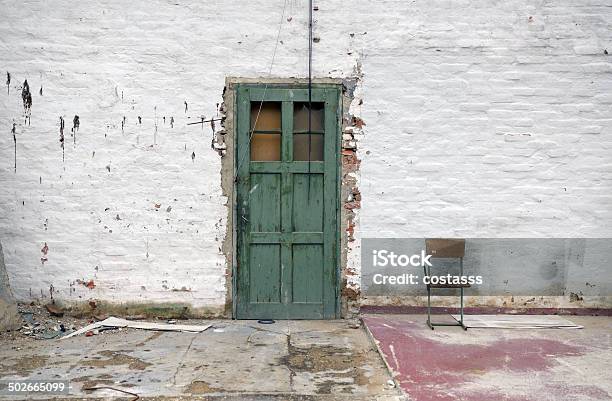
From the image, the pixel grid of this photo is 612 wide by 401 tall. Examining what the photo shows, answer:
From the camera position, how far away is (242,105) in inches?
249

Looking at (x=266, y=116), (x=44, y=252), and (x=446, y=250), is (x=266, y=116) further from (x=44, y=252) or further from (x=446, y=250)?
(x=44, y=252)

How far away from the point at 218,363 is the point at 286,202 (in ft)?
6.57

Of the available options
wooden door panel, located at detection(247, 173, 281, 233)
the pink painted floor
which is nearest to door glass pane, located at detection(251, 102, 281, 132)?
wooden door panel, located at detection(247, 173, 281, 233)

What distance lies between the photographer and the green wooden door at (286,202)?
249 inches

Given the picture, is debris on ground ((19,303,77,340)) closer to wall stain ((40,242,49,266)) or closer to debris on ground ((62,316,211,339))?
debris on ground ((62,316,211,339))

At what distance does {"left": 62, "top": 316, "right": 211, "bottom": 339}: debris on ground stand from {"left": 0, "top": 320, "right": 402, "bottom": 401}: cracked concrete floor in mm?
97

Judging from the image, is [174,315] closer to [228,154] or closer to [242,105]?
[228,154]

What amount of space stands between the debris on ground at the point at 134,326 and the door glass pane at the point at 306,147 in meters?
1.98

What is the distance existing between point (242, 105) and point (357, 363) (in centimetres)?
289

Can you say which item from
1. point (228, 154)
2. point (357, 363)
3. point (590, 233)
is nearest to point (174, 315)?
point (228, 154)

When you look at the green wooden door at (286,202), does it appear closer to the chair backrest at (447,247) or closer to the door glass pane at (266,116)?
the door glass pane at (266,116)

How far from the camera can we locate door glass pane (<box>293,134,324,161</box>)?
6387mm

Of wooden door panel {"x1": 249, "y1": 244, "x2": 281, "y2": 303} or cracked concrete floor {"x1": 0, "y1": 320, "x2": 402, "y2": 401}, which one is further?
wooden door panel {"x1": 249, "y1": 244, "x2": 281, "y2": 303}

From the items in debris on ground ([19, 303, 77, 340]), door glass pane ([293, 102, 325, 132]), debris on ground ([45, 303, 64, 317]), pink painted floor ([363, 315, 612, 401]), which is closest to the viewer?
pink painted floor ([363, 315, 612, 401])
